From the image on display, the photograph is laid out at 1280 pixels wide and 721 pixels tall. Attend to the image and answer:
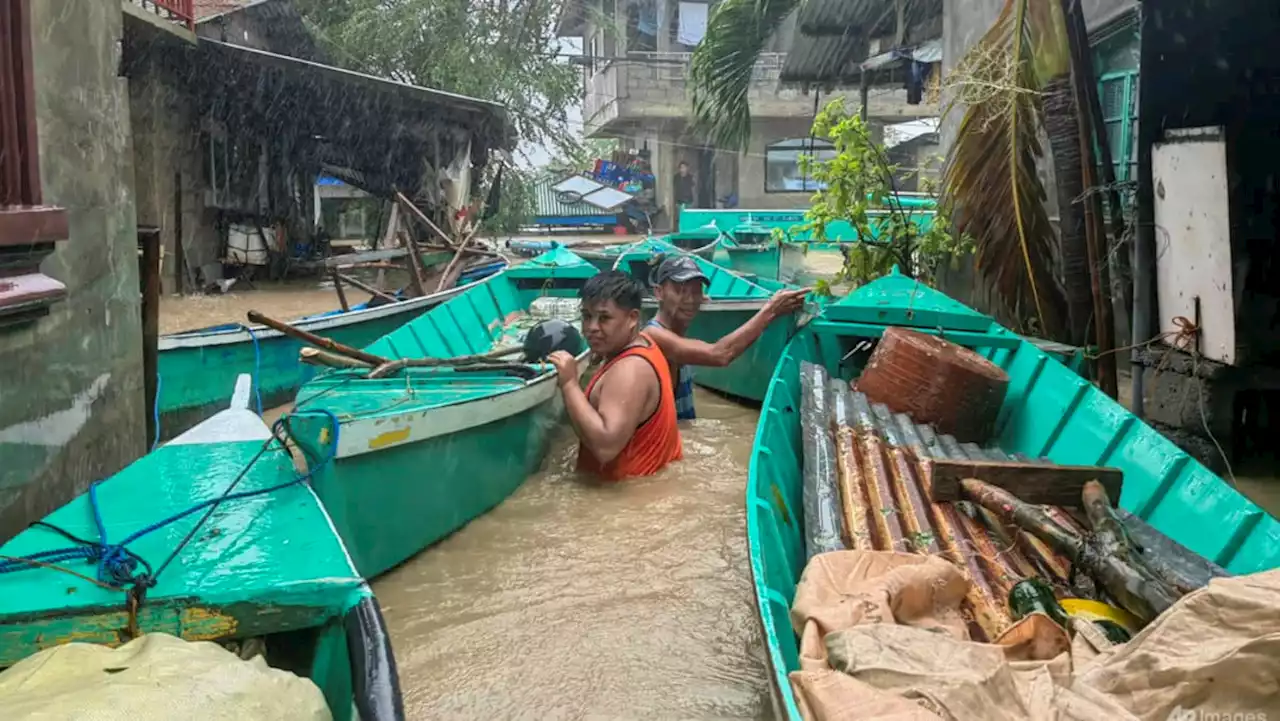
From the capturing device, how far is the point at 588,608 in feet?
14.1

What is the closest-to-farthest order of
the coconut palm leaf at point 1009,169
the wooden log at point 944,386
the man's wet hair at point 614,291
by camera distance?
the man's wet hair at point 614,291 < the wooden log at point 944,386 < the coconut palm leaf at point 1009,169

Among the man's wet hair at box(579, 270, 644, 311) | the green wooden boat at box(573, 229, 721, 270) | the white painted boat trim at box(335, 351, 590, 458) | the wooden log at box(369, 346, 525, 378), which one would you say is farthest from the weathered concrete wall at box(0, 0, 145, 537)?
the green wooden boat at box(573, 229, 721, 270)

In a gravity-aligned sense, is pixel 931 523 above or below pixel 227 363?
below

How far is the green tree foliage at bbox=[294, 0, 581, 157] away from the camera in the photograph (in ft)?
63.6

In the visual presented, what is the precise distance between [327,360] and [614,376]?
1.46 metres

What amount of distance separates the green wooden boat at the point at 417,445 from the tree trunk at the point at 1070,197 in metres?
3.23

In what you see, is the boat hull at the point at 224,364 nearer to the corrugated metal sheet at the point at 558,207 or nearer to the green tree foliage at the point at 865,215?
the green tree foliage at the point at 865,215

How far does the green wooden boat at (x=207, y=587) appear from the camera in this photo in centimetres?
224

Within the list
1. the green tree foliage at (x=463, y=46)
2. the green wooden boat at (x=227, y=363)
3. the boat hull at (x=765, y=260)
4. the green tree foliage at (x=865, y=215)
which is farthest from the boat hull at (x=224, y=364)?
the green tree foliage at (x=463, y=46)

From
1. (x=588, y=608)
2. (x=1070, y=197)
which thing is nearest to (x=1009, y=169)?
(x=1070, y=197)

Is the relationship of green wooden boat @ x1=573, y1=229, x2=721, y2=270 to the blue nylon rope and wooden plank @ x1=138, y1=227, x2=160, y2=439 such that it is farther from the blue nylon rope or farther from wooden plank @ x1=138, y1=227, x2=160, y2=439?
the blue nylon rope

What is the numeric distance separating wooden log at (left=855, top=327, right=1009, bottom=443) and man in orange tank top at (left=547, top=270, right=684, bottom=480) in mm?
1176

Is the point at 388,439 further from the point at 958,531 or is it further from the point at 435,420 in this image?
the point at 958,531

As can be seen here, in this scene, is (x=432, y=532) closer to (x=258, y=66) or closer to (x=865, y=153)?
(x=865, y=153)
